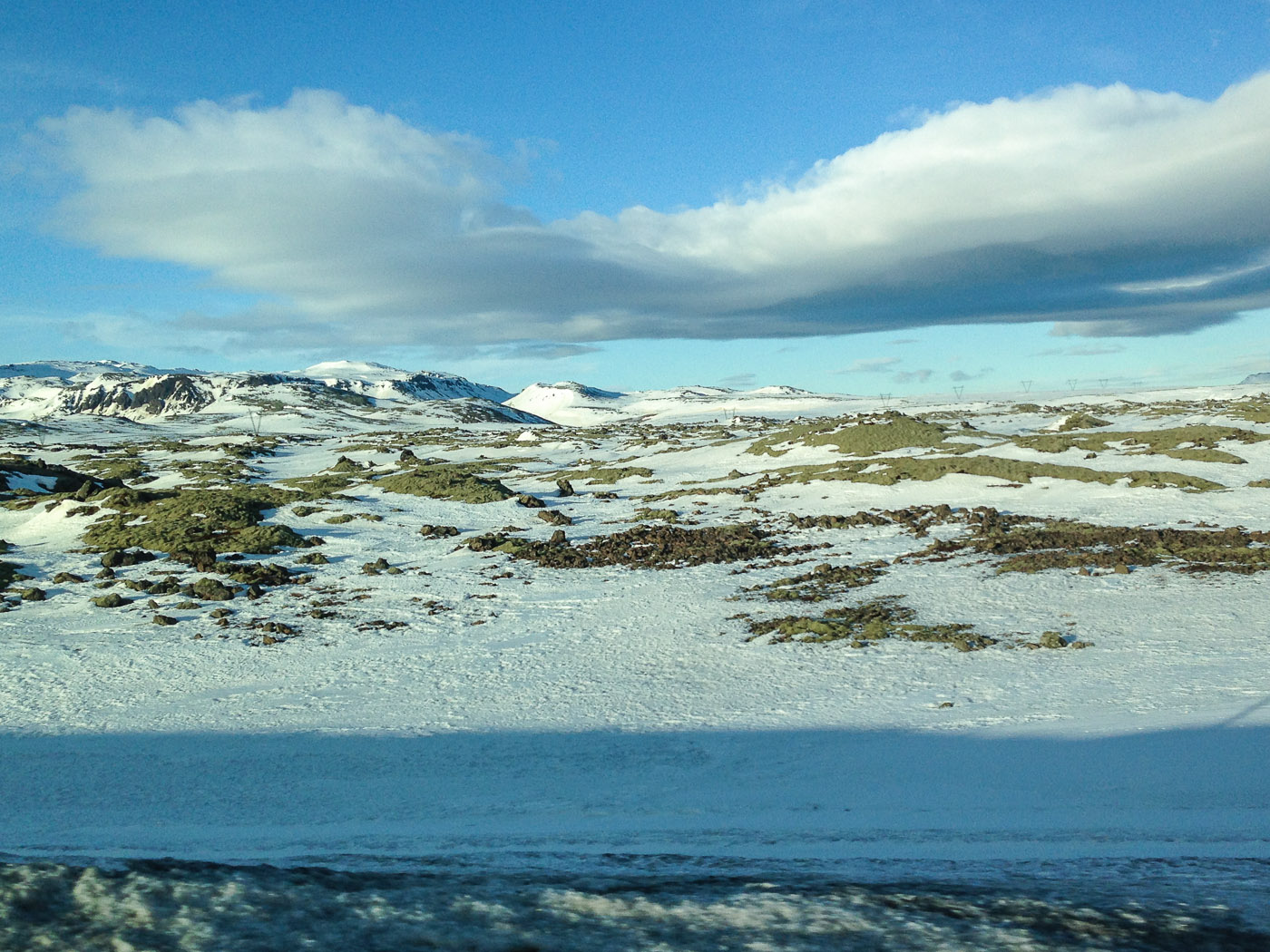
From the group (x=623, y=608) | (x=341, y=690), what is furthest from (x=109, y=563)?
(x=623, y=608)

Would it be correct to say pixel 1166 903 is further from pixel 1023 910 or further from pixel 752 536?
pixel 752 536

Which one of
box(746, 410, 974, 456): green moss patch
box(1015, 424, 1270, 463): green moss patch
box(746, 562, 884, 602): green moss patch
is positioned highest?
box(746, 410, 974, 456): green moss patch

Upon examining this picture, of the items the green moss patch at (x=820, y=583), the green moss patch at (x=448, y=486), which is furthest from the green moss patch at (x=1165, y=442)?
the green moss patch at (x=448, y=486)

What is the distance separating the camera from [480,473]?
→ 1689 inches

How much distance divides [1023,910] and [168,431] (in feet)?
481

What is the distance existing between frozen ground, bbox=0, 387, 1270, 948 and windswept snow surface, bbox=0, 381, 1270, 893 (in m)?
0.06

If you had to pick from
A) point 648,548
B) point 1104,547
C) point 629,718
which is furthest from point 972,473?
point 629,718

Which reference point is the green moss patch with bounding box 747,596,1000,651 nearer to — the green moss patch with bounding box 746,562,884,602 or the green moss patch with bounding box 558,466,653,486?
the green moss patch with bounding box 746,562,884,602

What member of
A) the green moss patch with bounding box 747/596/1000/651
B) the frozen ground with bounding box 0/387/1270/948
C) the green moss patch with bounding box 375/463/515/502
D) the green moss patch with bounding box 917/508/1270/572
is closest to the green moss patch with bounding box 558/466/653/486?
the green moss patch with bounding box 375/463/515/502

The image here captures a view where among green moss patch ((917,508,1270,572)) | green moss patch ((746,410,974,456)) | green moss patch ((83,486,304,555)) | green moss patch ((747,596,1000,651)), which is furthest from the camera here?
green moss patch ((746,410,974,456))

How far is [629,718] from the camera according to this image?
12.2 metres

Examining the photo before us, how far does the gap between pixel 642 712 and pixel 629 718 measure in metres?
0.31

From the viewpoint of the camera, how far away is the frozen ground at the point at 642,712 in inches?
334

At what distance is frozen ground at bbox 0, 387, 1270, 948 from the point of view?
848 cm
